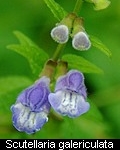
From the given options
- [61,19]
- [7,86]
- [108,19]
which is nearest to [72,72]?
[61,19]

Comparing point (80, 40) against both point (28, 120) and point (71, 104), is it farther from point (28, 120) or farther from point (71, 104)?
point (28, 120)

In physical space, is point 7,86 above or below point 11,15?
below

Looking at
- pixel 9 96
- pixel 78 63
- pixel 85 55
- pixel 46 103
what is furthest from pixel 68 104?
pixel 85 55

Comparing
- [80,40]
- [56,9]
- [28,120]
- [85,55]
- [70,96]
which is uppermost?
[85,55]

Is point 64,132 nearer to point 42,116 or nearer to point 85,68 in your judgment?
point 85,68

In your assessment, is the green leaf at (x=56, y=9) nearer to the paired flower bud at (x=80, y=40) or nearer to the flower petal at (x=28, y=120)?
the paired flower bud at (x=80, y=40)

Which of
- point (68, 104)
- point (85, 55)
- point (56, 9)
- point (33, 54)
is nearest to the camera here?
point (68, 104)

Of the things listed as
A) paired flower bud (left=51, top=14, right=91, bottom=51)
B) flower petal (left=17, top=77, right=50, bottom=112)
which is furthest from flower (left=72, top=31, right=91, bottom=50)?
flower petal (left=17, top=77, right=50, bottom=112)
